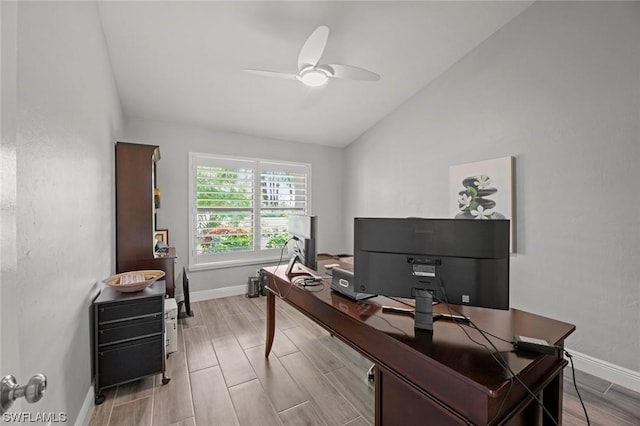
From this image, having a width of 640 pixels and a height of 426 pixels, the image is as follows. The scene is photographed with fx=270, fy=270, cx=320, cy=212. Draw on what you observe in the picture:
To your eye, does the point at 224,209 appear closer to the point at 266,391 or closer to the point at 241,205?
the point at 241,205

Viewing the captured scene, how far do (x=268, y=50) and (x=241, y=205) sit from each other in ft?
7.71

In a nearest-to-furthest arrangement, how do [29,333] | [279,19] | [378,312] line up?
[29,333]
[378,312]
[279,19]

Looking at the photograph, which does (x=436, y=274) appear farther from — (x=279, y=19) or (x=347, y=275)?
(x=279, y=19)

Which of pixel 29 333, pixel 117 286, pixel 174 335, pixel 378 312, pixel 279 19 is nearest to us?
pixel 29 333

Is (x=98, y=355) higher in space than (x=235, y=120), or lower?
lower

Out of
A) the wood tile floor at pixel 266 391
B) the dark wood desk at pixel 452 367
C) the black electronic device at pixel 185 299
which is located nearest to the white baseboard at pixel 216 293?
the black electronic device at pixel 185 299

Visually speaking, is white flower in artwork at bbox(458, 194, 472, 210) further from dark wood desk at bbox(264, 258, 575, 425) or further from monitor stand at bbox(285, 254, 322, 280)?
monitor stand at bbox(285, 254, 322, 280)

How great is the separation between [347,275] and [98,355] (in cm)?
186

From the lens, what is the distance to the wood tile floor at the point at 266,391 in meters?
1.79

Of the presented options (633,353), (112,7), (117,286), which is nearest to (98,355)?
(117,286)

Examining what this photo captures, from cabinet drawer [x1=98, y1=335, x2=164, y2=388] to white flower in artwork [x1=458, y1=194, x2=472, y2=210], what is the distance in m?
3.31

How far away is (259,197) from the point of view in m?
4.49

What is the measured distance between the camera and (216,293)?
4.12m

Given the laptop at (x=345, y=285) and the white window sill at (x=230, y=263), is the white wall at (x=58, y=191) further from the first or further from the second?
the white window sill at (x=230, y=263)
